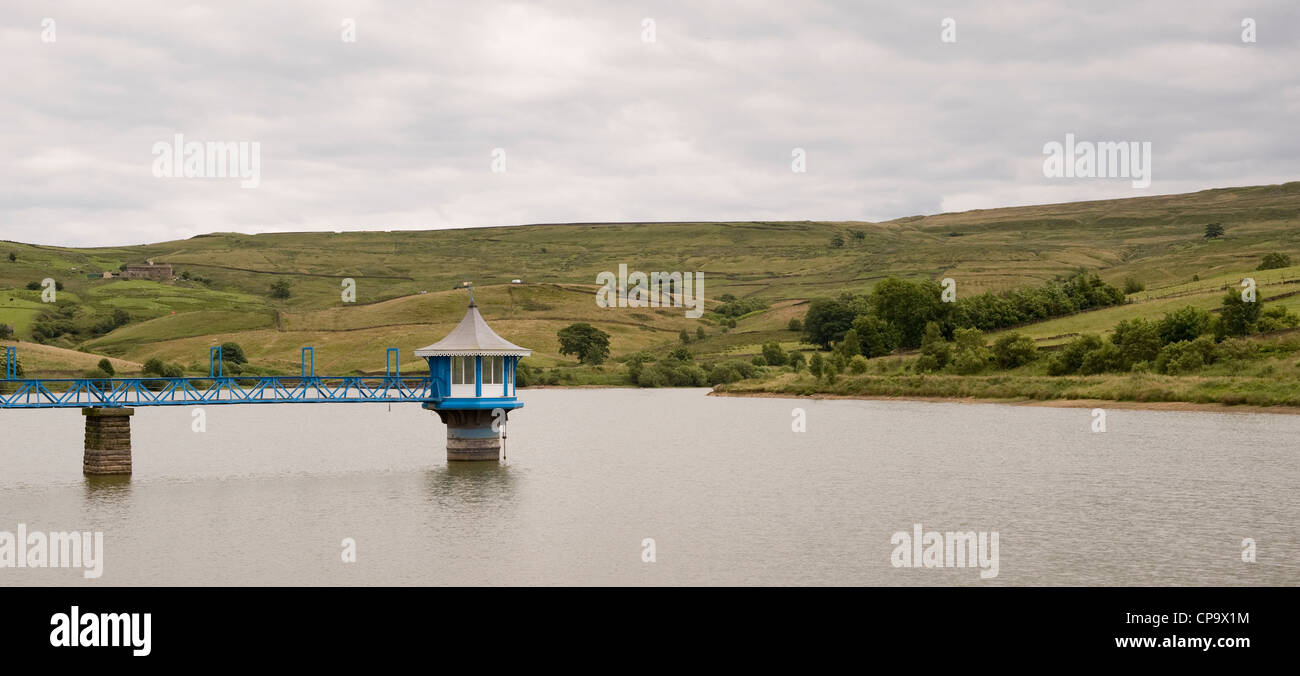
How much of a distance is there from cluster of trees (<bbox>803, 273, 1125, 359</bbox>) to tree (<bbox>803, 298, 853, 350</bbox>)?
17.5m

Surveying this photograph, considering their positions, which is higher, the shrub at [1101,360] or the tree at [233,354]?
the tree at [233,354]

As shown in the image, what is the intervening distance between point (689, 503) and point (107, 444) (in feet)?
80.0

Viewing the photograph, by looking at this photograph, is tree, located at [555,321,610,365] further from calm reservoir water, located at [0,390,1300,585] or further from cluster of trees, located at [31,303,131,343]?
calm reservoir water, located at [0,390,1300,585]

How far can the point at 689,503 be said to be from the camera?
147 ft

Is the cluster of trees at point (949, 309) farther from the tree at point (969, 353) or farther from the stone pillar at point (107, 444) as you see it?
the stone pillar at point (107, 444)

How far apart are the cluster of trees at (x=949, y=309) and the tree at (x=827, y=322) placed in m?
17.5

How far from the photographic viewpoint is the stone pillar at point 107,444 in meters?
51.8

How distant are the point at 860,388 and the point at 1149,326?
25.6 meters

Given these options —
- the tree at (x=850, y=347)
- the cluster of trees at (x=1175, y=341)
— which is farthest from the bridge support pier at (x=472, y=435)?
the tree at (x=850, y=347)

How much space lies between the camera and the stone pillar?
5184 cm
